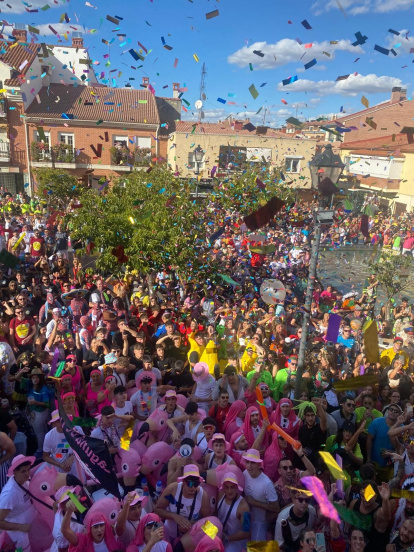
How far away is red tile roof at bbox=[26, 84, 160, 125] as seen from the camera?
90.9ft

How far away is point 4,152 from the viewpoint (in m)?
27.2

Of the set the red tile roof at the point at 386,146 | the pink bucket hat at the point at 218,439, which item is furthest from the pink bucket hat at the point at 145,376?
the red tile roof at the point at 386,146

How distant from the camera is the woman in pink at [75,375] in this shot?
210 inches

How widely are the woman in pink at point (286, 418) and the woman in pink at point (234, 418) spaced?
13.5 inches

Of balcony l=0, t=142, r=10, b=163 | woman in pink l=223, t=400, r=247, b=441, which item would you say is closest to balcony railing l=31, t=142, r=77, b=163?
balcony l=0, t=142, r=10, b=163

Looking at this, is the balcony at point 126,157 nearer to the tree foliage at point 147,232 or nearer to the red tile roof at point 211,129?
the red tile roof at point 211,129

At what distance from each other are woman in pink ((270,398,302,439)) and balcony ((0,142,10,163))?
27805 millimetres

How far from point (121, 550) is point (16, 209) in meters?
18.2

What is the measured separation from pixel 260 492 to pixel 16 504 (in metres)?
2.05

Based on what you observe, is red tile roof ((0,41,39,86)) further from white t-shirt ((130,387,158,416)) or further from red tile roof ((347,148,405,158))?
white t-shirt ((130,387,158,416))

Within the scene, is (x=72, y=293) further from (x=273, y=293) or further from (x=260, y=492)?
(x=260, y=492)

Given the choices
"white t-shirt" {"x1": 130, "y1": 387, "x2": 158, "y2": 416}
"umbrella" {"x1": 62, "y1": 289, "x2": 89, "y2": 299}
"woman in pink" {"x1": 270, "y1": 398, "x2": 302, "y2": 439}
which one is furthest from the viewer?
"umbrella" {"x1": 62, "y1": 289, "x2": 89, "y2": 299}

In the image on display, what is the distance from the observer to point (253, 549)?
10.7ft

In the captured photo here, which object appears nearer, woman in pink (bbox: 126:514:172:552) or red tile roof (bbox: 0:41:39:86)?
woman in pink (bbox: 126:514:172:552)
